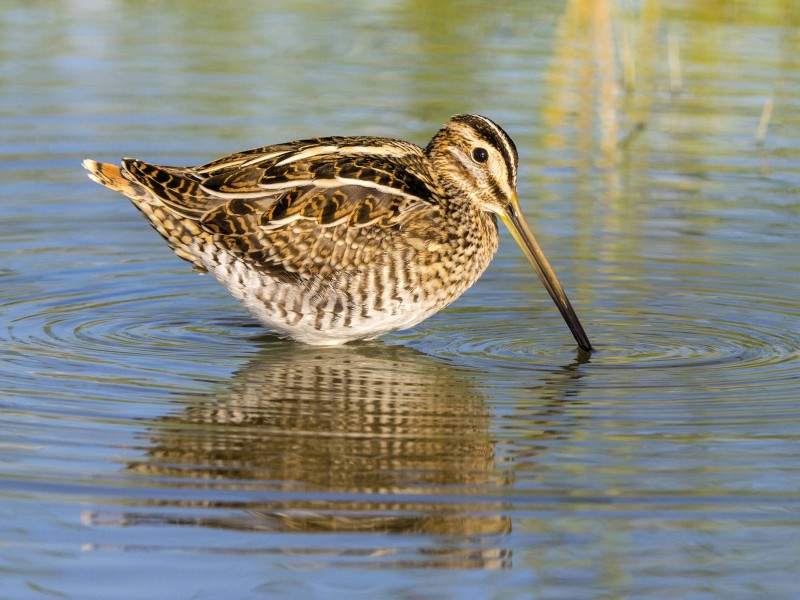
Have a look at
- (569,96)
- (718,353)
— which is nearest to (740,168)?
(569,96)

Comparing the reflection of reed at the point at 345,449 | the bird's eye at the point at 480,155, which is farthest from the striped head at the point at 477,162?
the reflection of reed at the point at 345,449

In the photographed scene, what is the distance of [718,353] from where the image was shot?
805 centimetres

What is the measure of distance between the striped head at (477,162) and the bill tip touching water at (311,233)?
16.0 inches

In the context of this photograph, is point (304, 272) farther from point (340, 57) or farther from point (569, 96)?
point (340, 57)

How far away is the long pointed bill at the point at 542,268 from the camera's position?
8.16 m

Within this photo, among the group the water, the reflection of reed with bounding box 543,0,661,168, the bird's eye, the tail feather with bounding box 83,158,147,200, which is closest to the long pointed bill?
the water

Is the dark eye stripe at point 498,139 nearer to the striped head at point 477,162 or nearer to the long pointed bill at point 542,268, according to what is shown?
the striped head at point 477,162

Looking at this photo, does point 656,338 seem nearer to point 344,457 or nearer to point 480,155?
point 480,155

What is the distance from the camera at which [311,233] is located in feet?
26.3

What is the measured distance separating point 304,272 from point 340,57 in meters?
8.39

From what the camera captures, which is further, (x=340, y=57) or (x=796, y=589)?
(x=340, y=57)

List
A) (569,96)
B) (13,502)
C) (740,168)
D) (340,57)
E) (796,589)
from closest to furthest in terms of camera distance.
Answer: (796,589) < (13,502) < (740,168) < (569,96) < (340,57)

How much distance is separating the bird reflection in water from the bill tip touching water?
29cm

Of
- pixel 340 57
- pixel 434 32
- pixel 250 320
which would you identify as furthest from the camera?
pixel 434 32
